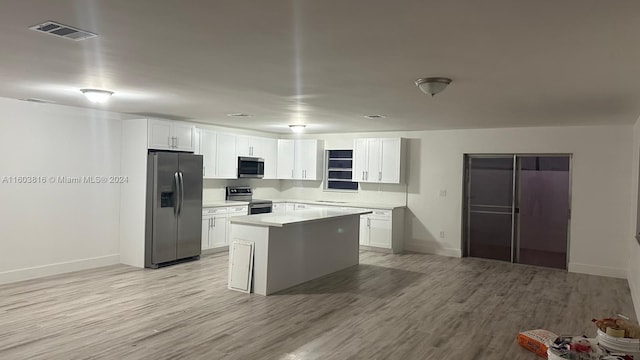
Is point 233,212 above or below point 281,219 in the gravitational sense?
below

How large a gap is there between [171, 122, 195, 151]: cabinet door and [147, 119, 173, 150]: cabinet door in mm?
101

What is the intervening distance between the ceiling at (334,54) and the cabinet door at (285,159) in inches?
156

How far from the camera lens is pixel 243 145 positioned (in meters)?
8.59

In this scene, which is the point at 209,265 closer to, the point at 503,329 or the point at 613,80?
the point at 503,329

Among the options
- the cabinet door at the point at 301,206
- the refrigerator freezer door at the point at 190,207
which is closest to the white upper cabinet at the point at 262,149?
the cabinet door at the point at 301,206

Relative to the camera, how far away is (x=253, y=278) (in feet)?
17.7

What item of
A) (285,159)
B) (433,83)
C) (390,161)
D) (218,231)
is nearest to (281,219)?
(218,231)

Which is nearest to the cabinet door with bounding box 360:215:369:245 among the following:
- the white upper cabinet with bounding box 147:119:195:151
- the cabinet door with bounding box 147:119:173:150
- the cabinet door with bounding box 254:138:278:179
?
the cabinet door with bounding box 254:138:278:179

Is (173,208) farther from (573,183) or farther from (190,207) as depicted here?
(573,183)

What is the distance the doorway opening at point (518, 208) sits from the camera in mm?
7203

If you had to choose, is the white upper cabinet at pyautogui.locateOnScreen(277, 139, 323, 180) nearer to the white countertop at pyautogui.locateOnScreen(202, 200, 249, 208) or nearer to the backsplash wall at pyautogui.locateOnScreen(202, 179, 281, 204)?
the backsplash wall at pyautogui.locateOnScreen(202, 179, 281, 204)

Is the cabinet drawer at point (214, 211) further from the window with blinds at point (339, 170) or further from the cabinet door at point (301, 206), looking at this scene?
the window with blinds at point (339, 170)

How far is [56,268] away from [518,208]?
23.4ft

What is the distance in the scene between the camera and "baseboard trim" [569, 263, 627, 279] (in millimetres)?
6594
